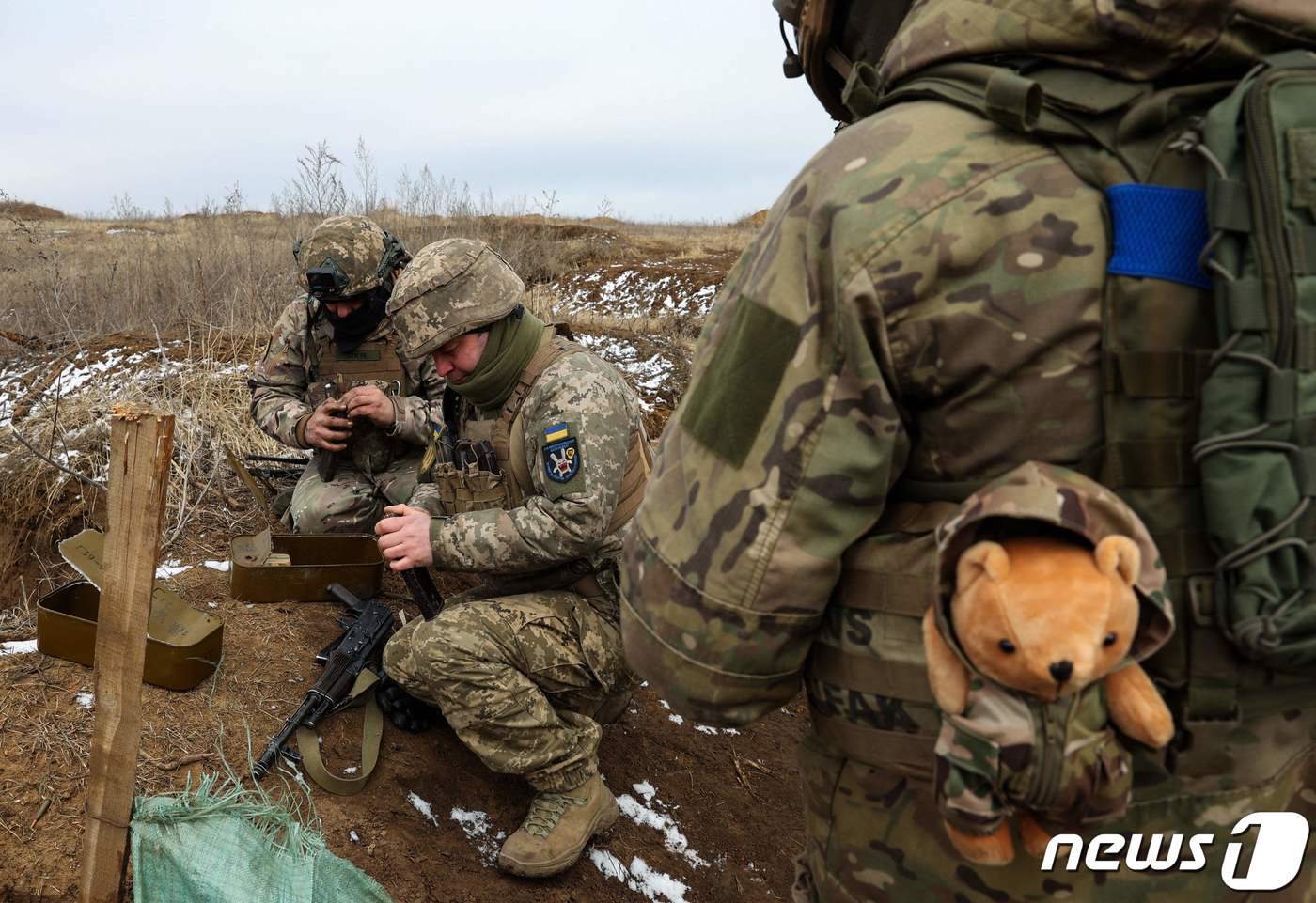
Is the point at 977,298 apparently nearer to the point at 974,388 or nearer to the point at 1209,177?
the point at 974,388

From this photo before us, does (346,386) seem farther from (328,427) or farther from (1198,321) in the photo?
(1198,321)

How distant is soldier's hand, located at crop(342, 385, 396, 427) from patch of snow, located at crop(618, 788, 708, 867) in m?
2.14

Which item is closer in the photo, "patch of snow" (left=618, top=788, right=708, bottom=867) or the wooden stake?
the wooden stake

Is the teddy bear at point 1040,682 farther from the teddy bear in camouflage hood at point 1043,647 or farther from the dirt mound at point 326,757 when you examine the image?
the dirt mound at point 326,757

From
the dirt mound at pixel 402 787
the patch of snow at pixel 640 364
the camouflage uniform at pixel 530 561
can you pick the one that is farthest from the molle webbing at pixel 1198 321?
the patch of snow at pixel 640 364

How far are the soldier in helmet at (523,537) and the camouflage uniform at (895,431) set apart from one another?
1512mm

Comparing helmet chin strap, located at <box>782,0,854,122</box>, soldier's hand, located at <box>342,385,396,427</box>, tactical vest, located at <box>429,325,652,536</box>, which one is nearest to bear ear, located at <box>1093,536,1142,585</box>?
helmet chin strap, located at <box>782,0,854,122</box>

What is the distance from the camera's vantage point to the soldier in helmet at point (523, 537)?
3104 mm

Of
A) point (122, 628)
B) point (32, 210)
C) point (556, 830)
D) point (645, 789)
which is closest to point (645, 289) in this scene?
point (645, 789)

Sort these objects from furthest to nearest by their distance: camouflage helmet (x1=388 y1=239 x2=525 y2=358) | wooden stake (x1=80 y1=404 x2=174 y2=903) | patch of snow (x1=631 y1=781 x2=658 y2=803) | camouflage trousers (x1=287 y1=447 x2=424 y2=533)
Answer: camouflage trousers (x1=287 y1=447 x2=424 y2=533) → patch of snow (x1=631 y1=781 x2=658 y2=803) → camouflage helmet (x1=388 y1=239 x2=525 y2=358) → wooden stake (x1=80 y1=404 x2=174 y2=903)

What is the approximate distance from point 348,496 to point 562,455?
2126 mm

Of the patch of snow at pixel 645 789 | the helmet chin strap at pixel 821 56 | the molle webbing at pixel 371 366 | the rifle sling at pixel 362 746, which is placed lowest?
the patch of snow at pixel 645 789

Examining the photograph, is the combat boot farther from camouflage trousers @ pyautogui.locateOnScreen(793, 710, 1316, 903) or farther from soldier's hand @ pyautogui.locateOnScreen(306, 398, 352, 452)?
soldier's hand @ pyautogui.locateOnScreen(306, 398, 352, 452)

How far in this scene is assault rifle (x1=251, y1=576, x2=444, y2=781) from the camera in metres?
3.29
